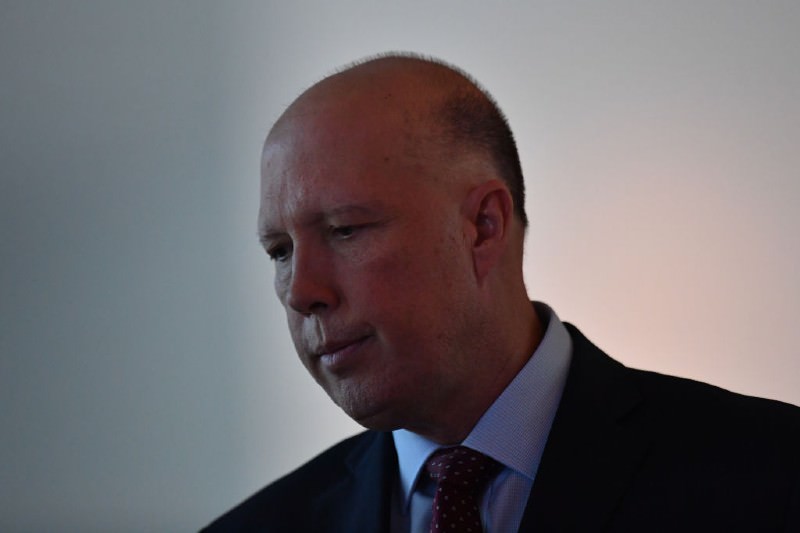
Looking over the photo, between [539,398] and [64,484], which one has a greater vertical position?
[539,398]

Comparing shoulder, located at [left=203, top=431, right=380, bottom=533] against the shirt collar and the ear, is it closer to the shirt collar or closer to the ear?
the shirt collar

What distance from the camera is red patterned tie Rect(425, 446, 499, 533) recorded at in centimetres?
119

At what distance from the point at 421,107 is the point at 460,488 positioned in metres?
0.44

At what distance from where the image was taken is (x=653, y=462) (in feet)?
3.82

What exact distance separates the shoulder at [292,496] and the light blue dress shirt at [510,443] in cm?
14

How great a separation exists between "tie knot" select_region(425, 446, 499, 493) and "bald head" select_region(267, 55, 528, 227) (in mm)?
299

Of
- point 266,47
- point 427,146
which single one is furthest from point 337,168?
point 266,47

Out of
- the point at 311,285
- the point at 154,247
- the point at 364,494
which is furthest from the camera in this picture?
the point at 154,247

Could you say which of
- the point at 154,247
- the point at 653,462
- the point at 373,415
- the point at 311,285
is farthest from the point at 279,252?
the point at 154,247

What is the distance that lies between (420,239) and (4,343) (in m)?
1.25

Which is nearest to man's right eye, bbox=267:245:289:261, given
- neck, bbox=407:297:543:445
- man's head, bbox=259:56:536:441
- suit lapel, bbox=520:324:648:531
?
man's head, bbox=259:56:536:441

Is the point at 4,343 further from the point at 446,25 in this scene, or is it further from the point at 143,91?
the point at 446,25

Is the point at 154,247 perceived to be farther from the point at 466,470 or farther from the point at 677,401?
the point at 677,401

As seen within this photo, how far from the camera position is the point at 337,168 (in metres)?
1.16
